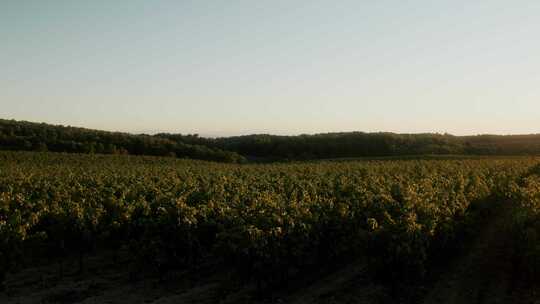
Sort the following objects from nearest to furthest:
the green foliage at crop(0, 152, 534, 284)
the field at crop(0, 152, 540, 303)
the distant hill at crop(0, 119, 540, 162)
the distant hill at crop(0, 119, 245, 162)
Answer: the green foliage at crop(0, 152, 534, 284) < the field at crop(0, 152, 540, 303) < the distant hill at crop(0, 119, 245, 162) < the distant hill at crop(0, 119, 540, 162)

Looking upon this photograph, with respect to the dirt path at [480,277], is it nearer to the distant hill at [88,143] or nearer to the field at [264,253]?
the field at [264,253]

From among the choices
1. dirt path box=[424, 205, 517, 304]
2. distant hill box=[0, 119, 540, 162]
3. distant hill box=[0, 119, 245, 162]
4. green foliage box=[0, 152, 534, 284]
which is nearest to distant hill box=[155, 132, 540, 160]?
distant hill box=[0, 119, 540, 162]

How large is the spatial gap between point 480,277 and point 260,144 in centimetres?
8089

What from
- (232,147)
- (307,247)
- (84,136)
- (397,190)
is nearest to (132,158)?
(84,136)

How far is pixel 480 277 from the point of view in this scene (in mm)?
13023

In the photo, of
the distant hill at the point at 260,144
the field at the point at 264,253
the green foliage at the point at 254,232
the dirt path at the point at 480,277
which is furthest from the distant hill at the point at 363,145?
the field at the point at 264,253

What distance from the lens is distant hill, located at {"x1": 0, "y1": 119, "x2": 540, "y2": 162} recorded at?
70.2m

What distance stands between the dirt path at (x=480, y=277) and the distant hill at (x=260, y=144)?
194 feet

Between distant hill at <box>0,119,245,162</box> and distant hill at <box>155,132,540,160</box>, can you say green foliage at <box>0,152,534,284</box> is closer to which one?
distant hill at <box>0,119,245,162</box>

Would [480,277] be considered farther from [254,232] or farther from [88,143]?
[88,143]

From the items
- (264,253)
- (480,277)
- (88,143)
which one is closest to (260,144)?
(88,143)

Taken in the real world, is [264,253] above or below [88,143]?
below

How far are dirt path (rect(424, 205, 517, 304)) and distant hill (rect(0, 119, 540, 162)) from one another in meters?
59.3

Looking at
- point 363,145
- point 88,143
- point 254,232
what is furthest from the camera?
point 363,145
